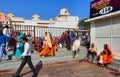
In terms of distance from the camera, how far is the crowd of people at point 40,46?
7.83m

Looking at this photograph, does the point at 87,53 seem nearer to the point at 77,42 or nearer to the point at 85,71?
the point at 77,42

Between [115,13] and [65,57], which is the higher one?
[115,13]

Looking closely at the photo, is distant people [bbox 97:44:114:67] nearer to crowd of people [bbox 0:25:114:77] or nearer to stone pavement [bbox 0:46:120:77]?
crowd of people [bbox 0:25:114:77]

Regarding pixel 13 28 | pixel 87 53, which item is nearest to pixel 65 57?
pixel 87 53

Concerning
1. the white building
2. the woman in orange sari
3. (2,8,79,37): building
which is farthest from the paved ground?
the white building

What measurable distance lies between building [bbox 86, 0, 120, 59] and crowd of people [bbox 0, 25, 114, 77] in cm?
56

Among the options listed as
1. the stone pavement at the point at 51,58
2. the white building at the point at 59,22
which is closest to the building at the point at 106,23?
the stone pavement at the point at 51,58

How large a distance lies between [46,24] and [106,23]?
50.1 ft

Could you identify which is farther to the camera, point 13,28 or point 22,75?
point 13,28

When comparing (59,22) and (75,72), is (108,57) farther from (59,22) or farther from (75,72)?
(59,22)

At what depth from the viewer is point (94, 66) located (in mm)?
10195

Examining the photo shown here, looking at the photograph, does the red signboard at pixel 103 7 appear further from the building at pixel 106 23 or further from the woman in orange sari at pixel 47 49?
the woman in orange sari at pixel 47 49

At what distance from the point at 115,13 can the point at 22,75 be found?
5.66m

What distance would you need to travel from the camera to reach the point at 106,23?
36.4 ft
